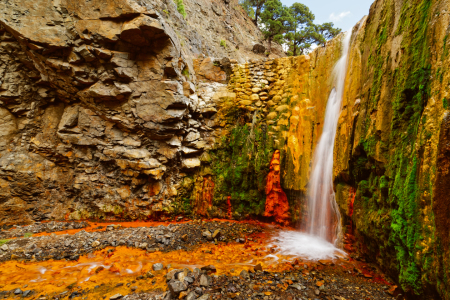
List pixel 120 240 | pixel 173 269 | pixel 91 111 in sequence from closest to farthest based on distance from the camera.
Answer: pixel 173 269, pixel 120 240, pixel 91 111

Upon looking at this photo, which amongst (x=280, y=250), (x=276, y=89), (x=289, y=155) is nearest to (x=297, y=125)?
(x=289, y=155)

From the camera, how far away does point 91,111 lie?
8.34 m

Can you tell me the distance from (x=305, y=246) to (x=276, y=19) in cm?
2058

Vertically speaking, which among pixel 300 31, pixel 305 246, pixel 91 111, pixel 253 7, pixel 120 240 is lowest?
pixel 120 240

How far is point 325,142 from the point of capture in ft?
23.1

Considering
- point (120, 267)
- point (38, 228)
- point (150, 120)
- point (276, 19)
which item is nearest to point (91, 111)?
point (150, 120)

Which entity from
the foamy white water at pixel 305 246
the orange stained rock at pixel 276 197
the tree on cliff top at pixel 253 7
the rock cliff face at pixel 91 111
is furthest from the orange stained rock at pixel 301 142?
the tree on cliff top at pixel 253 7

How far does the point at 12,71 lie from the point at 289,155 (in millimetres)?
11799

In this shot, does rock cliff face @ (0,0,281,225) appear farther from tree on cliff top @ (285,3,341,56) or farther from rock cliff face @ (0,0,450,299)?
tree on cliff top @ (285,3,341,56)

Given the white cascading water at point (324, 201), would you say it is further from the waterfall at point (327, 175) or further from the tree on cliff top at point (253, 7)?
the tree on cliff top at point (253, 7)

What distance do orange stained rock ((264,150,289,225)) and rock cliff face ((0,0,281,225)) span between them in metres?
3.55

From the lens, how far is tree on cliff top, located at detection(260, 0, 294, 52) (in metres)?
18.4

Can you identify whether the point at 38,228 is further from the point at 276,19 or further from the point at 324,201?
the point at 276,19

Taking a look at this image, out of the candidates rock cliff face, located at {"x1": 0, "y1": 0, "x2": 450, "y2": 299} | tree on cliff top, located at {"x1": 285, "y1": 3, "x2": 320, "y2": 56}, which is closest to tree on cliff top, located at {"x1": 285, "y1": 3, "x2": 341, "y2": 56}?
tree on cliff top, located at {"x1": 285, "y1": 3, "x2": 320, "y2": 56}
